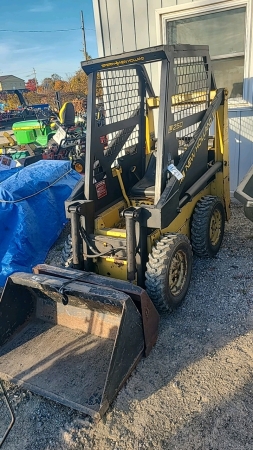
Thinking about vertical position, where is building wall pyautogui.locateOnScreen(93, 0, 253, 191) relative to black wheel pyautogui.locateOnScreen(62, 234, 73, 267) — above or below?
above

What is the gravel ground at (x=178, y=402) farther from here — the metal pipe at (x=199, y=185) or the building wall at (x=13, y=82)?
the building wall at (x=13, y=82)

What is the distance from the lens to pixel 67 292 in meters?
2.71

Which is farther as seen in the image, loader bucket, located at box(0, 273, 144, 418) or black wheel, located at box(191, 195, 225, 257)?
black wheel, located at box(191, 195, 225, 257)

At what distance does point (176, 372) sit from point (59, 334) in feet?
3.30

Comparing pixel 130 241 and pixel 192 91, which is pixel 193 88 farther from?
pixel 130 241

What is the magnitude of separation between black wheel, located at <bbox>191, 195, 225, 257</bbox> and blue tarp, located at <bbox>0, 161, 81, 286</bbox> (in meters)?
2.04

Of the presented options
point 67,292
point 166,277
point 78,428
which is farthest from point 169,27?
point 78,428

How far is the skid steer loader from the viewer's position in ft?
8.55

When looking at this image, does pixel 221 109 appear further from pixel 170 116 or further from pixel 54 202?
pixel 54 202

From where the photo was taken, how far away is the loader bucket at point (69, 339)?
2.44 m

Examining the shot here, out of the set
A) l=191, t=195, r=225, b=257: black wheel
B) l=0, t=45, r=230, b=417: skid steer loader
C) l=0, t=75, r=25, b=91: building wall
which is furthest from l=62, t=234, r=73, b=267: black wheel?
l=0, t=75, r=25, b=91: building wall

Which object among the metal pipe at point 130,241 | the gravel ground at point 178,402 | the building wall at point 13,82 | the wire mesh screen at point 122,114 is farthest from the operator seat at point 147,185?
the building wall at point 13,82

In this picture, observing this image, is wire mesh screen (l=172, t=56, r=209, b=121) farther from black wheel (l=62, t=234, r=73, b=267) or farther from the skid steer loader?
black wheel (l=62, t=234, r=73, b=267)

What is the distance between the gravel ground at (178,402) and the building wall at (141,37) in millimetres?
3154
